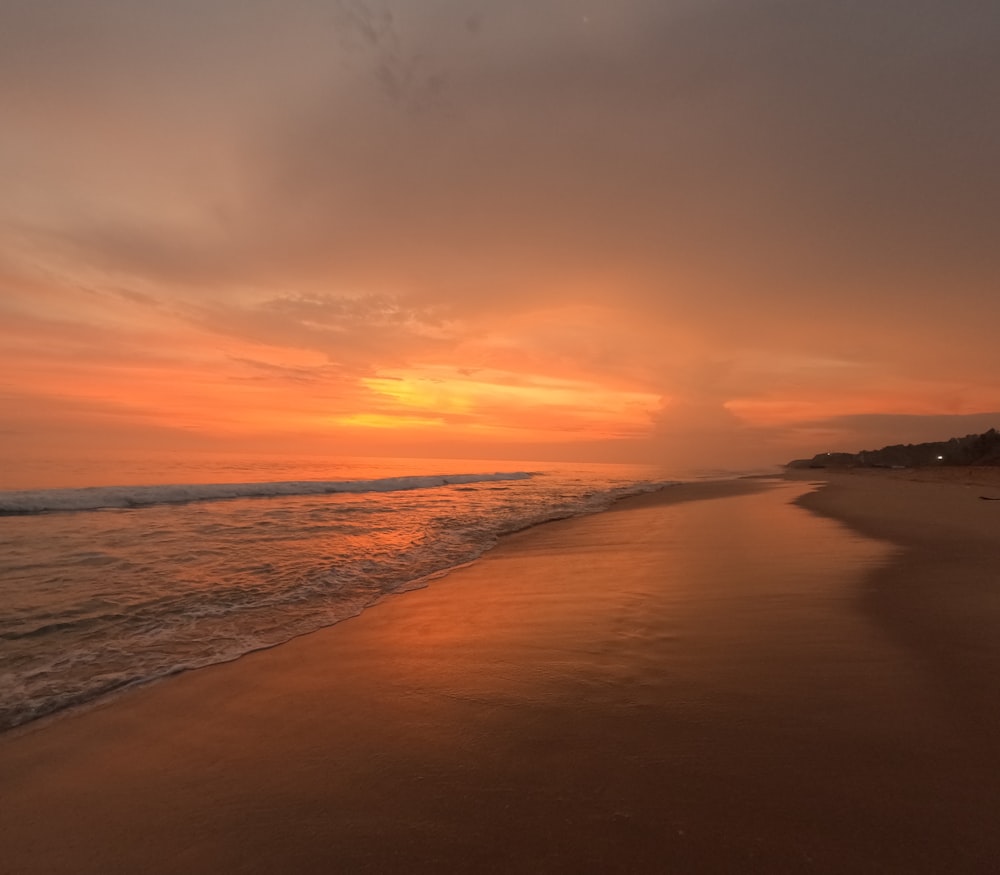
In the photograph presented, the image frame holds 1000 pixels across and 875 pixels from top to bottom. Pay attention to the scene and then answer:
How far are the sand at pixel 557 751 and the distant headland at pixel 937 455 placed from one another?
63.2 metres

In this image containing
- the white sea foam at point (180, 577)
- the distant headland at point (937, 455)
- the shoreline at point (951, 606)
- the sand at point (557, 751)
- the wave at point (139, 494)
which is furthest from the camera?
the distant headland at point (937, 455)

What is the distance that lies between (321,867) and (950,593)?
8590 mm

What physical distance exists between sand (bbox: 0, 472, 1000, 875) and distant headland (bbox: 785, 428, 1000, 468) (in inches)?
2488

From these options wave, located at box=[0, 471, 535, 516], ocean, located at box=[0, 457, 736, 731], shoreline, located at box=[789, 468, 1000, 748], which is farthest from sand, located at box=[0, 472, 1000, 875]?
wave, located at box=[0, 471, 535, 516]

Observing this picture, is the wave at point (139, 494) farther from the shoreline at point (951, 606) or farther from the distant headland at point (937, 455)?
the distant headland at point (937, 455)

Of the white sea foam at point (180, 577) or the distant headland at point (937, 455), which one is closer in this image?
the white sea foam at point (180, 577)

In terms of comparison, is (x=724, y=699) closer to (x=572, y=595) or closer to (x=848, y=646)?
(x=848, y=646)

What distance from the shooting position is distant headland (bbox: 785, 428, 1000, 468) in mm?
59631

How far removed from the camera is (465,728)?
411 cm

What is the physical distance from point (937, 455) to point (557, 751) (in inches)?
3887

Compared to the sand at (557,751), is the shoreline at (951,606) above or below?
above

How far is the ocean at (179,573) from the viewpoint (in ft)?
19.4

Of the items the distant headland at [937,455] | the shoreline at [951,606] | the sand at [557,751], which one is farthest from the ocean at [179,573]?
the distant headland at [937,455]

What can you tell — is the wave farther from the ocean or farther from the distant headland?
the distant headland
